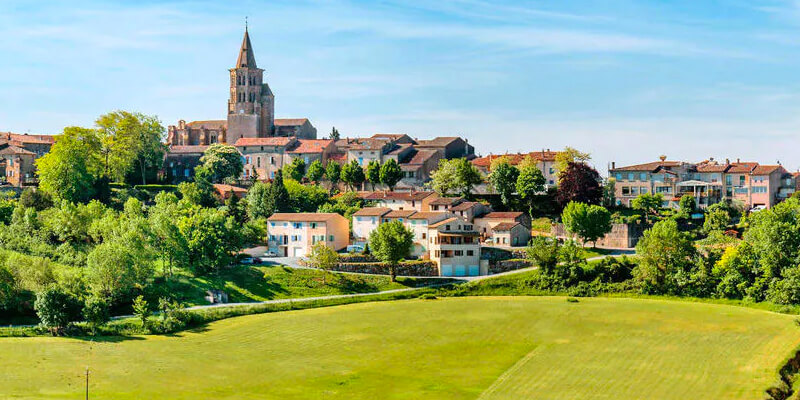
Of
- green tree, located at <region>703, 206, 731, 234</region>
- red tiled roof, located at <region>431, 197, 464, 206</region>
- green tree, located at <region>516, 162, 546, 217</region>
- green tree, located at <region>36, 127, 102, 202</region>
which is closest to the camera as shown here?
green tree, located at <region>703, 206, 731, 234</region>

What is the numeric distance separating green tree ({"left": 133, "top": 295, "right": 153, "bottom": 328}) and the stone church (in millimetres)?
69179

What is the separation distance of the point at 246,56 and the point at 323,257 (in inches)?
2691

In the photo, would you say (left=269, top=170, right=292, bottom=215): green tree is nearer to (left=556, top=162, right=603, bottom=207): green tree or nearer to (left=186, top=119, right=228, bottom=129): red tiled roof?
(left=556, top=162, right=603, bottom=207): green tree

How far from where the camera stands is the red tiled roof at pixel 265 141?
12781 cm

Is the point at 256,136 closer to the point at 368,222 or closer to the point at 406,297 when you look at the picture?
the point at 368,222

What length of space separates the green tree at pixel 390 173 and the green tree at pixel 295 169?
12.7 meters

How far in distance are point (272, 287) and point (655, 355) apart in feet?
111

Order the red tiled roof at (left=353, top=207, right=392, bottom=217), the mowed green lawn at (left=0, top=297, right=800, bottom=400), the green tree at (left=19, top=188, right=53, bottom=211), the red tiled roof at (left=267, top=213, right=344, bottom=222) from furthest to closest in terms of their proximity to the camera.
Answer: the green tree at (left=19, top=188, right=53, bottom=211) → the red tiled roof at (left=353, top=207, right=392, bottom=217) → the red tiled roof at (left=267, top=213, right=344, bottom=222) → the mowed green lawn at (left=0, top=297, right=800, bottom=400)

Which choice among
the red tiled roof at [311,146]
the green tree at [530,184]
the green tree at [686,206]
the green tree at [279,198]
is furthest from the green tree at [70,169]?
the green tree at [686,206]

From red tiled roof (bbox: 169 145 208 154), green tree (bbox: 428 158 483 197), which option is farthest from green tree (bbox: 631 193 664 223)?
red tiled roof (bbox: 169 145 208 154)

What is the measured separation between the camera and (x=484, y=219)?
304 feet

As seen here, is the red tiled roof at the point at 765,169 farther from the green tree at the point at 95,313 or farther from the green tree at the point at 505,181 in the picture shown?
the green tree at the point at 95,313

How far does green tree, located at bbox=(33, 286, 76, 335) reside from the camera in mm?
62250

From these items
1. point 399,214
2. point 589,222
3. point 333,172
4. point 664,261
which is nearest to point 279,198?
point 399,214
